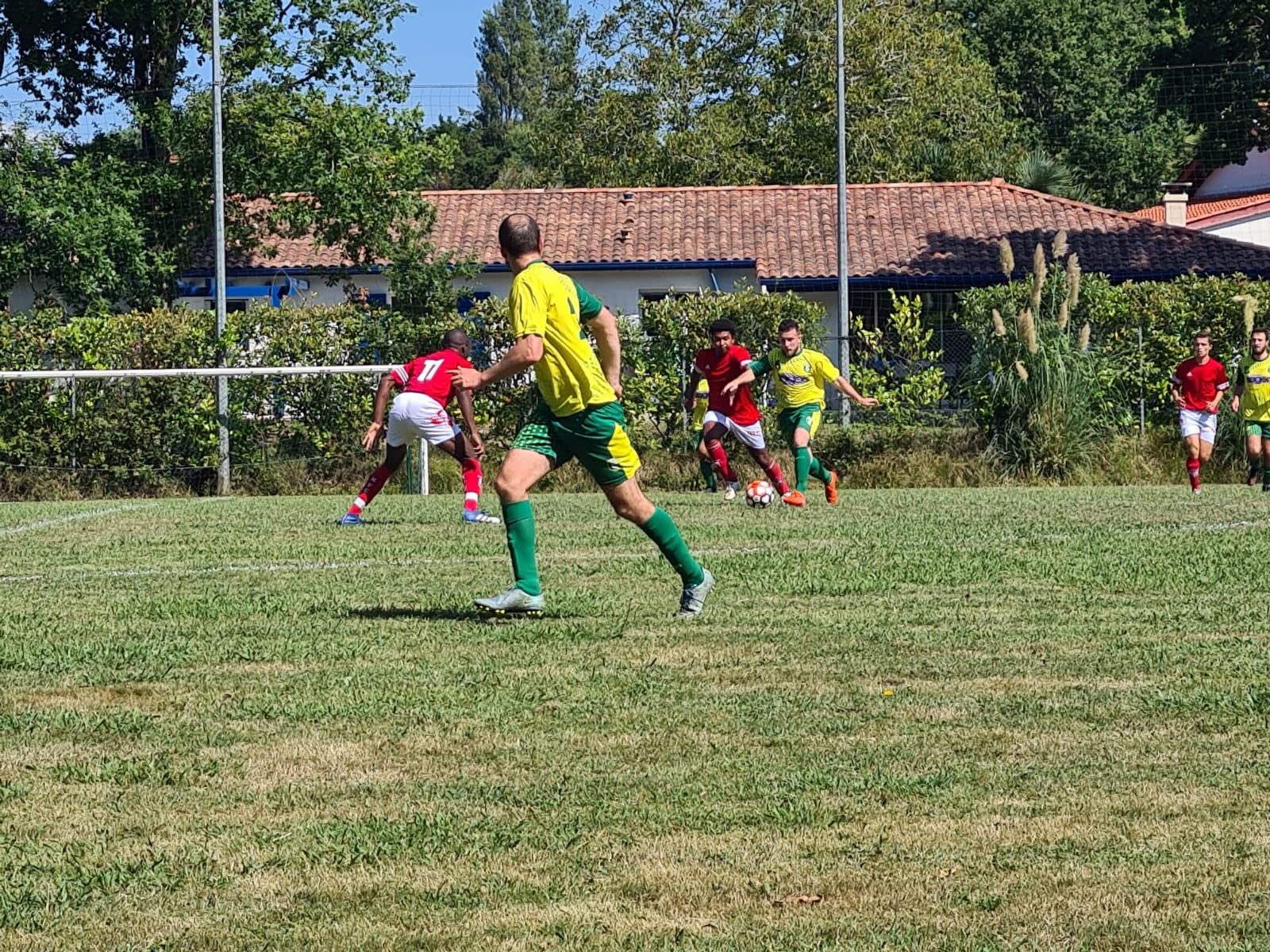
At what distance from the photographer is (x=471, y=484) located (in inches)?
635

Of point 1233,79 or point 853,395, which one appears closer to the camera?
point 853,395

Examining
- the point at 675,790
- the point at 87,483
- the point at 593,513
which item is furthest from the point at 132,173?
the point at 675,790

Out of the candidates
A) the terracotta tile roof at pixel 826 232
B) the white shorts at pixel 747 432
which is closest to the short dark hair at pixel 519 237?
the white shorts at pixel 747 432

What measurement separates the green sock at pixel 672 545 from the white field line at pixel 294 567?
3.01m

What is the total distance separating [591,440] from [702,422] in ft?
36.1

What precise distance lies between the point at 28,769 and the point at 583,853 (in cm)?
202

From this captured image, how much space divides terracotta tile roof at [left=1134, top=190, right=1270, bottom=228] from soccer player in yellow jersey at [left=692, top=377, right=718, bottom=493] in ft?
95.5

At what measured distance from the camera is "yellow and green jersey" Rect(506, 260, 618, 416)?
870 centimetres

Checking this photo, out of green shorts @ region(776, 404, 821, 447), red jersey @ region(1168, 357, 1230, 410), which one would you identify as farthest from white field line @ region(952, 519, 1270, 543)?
red jersey @ region(1168, 357, 1230, 410)

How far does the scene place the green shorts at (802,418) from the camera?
1867 cm

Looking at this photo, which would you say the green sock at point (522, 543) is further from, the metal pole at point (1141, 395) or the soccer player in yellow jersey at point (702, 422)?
the metal pole at point (1141, 395)

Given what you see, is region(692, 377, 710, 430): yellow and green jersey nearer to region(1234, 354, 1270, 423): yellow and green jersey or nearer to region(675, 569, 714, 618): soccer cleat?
region(1234, 354, 1270, 423): yellow and green jersey

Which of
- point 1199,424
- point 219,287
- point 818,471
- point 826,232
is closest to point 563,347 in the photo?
point 818,471

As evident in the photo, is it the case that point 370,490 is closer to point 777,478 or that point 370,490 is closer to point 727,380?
point 777,478
